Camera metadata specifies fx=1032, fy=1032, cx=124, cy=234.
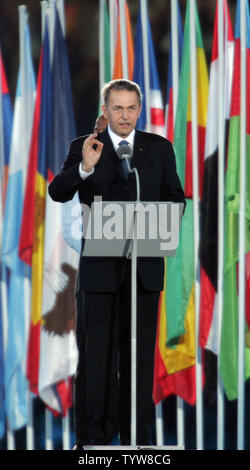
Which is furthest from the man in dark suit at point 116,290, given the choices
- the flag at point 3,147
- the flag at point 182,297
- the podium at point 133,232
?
the flag at point 3,147

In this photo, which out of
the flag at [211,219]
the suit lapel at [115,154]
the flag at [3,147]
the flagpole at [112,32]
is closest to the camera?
the suit lapel at [115,154]

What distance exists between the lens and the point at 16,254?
6723mm

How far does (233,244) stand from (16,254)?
1420 millimetres

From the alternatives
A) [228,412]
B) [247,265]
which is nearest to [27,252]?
[247,265]

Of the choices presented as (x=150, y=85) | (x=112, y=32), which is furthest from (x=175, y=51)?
(x=112, y=32)

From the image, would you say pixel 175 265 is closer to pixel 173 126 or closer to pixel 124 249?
pixel 173 126

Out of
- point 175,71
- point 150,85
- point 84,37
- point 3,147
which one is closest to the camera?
point 175,71

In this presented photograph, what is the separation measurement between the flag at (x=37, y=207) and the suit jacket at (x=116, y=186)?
2.11 meters

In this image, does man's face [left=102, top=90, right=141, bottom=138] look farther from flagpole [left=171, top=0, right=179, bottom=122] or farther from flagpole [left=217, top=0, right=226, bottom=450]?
flagpole [left=171, top=0, right=179, bottom=122]

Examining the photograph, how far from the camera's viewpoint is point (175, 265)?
641 centimetres

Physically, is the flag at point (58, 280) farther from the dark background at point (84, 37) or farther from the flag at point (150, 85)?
the dark background at point (84, 37)

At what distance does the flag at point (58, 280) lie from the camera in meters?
6.57

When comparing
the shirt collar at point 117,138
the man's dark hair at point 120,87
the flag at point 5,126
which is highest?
the flag at point 5,126

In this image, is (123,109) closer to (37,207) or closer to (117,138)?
(117,138)
